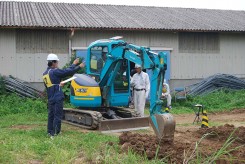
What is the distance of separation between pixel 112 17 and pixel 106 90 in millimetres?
9024

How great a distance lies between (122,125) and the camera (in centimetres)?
1211

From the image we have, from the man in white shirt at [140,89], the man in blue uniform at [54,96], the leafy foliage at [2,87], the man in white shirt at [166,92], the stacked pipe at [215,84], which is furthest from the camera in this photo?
the stacked pipe at [215,84]

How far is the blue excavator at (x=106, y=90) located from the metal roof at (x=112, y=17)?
19.3 ft

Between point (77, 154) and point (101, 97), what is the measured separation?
5.25 metres

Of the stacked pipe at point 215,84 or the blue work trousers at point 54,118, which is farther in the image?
the stacked pipe at point 215,84

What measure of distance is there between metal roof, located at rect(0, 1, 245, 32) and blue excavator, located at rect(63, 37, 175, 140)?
19.3 ft

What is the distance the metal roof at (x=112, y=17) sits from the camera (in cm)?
1934

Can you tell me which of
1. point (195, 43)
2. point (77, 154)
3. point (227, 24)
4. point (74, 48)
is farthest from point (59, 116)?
point (227, 24)

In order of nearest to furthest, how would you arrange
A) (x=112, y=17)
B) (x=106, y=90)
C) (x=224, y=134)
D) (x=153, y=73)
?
(x=153, y=73) → (x=224, y=134) → (x=106, y=90) → (x=112, y=17)

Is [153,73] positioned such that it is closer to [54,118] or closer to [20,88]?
[54,118]

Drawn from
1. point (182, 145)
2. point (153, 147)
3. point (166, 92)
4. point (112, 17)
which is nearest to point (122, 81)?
point (166, 92)

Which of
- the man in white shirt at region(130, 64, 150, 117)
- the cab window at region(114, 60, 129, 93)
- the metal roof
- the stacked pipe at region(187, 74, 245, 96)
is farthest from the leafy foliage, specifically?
the stacked pipe at region(187, 74, 245, 96)

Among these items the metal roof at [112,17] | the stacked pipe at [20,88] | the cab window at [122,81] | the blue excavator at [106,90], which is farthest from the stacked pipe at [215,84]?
the cab window at [122,81]

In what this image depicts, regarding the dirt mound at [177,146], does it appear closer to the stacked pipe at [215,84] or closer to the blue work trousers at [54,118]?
the blue work trousers at [54,118]
